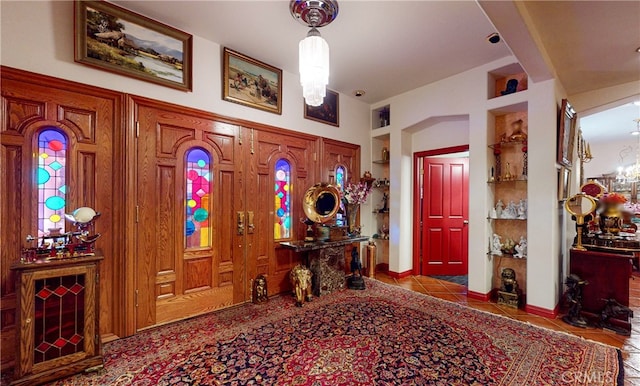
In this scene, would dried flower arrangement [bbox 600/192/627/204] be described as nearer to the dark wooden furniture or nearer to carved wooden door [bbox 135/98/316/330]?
the dark wooden furniture

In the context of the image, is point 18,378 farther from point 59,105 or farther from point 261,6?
point 261,6

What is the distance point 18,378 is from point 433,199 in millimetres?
5077

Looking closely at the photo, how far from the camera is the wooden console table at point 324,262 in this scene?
3.44 m

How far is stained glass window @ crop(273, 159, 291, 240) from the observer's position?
11.9 feet

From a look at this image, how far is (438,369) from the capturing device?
1.98 meters

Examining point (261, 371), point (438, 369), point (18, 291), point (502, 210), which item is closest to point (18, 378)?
point (18, 291)

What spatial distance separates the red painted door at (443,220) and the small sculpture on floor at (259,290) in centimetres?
286

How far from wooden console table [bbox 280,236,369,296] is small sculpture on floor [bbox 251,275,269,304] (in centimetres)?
49

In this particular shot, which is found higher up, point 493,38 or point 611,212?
point 493,38

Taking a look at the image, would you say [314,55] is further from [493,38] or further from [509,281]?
[509,281]

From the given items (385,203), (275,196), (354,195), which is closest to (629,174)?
(385,203)

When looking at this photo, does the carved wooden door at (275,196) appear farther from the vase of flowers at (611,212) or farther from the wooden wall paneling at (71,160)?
the vase of flowers at (611,212)

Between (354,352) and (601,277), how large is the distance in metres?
2.83

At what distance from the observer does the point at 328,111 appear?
421cm
